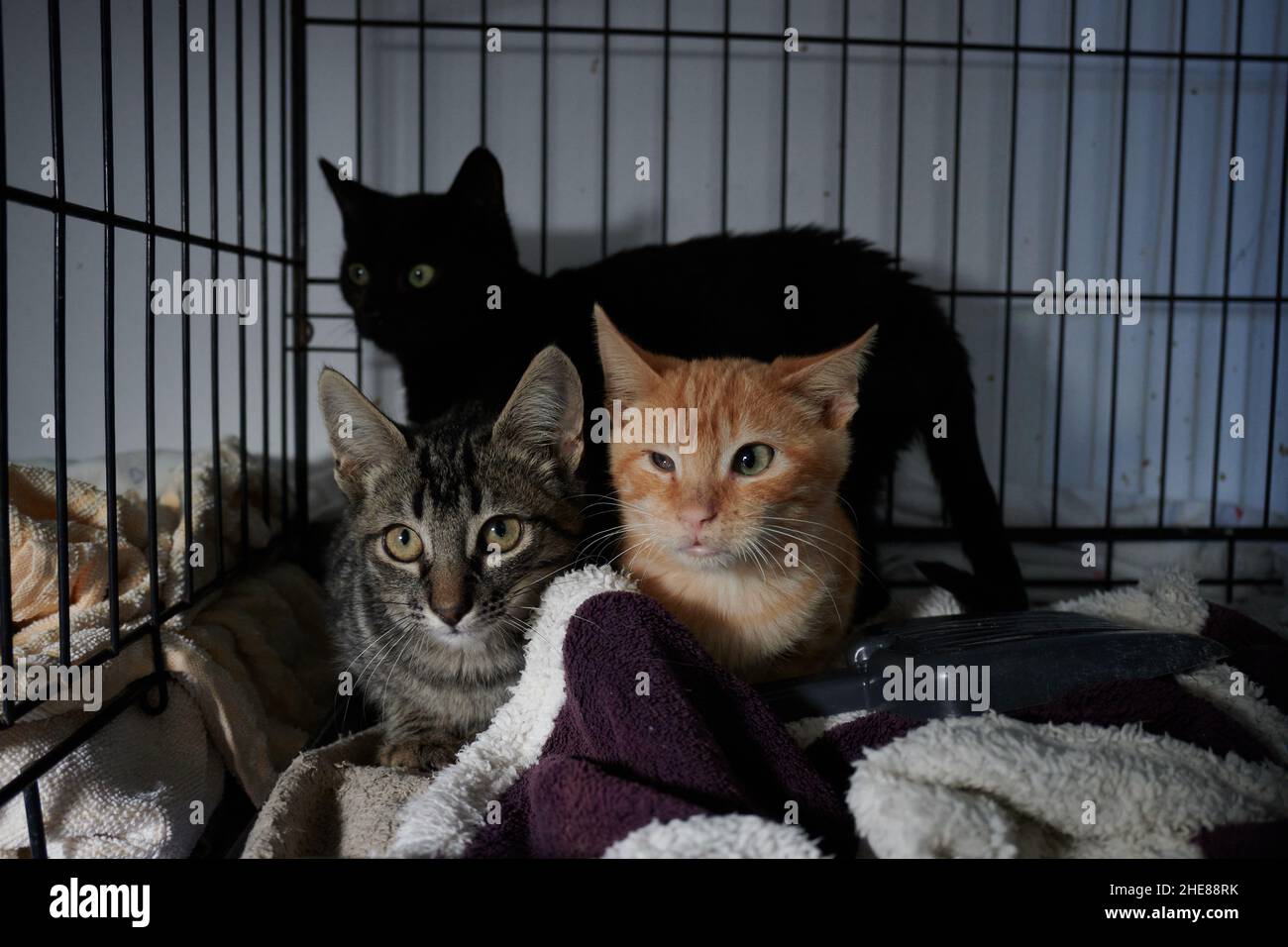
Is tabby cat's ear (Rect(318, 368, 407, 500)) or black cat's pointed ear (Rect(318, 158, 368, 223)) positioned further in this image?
black cat's pointed ear (Rect(318, 158, 368, 223))

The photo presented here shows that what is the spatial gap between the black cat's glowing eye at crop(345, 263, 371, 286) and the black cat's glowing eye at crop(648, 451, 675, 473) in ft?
2.83

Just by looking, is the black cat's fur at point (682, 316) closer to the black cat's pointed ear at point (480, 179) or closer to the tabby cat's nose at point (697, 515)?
the black cat's pointed ear at point (480, 179)

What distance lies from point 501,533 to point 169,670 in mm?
480

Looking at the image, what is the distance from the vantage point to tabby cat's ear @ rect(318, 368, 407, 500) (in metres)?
1.15

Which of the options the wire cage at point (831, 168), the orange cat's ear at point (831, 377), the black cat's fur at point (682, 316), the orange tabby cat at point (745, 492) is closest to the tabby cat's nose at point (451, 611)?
the orange tabby cat at point (745, 492)

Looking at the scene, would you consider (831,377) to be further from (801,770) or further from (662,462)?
(801,770)

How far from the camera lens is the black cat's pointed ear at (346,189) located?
1691 mm

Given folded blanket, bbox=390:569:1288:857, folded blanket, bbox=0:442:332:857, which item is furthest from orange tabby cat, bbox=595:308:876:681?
folded blanket, bbox=0:442:332:857

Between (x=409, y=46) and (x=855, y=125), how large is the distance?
3.20 feet

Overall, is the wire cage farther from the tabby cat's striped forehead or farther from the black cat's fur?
the tabby cat's striped forehead

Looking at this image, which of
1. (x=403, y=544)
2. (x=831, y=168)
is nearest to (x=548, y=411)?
(x=403, y=544)

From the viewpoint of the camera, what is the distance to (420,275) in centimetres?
170
